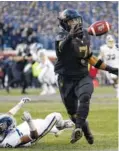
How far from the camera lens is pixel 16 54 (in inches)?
1243

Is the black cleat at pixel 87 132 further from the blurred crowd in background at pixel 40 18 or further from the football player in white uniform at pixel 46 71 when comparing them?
the blurred crowd in background at pixel 40 18

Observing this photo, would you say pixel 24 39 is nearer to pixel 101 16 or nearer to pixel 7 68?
pixel 7 68

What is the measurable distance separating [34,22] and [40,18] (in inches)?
15.0

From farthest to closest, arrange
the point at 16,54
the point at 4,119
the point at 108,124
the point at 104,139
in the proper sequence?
the point at 16,54
the point at 108,124
the point at 104,139
the point at 4,119

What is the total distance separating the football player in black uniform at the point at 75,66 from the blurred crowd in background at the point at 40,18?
67.9 feet

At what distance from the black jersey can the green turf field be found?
1028 mm

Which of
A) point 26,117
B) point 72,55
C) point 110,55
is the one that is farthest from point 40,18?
point 26,117

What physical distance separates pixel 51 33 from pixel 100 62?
2287 centimetres

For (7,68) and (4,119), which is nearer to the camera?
Result: (4,119)

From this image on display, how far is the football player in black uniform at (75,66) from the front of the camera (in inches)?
383

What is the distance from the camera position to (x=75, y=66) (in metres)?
10.0

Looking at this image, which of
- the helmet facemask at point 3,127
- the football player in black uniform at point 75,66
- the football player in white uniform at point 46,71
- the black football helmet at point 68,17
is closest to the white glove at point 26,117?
the helmet facemask at point 3,127

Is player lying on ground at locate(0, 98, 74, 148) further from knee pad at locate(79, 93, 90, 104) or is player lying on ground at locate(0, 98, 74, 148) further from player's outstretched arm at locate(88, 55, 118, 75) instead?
player's outstretched arm at locate(88, 55, 118, 75)

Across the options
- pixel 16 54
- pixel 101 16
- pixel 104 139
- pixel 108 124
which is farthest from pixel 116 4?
pixel 104 139
